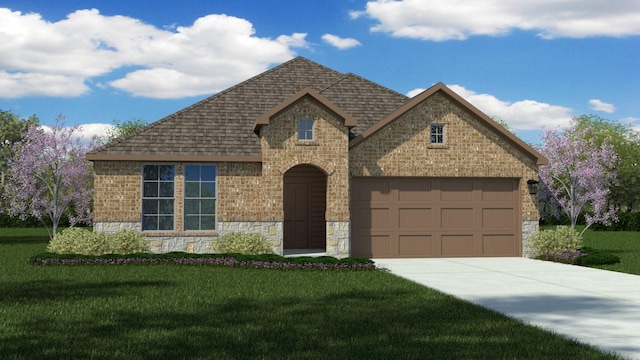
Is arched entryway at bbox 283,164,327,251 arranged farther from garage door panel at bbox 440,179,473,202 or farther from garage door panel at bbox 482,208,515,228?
garage door panel at bbox 482,208,515,228

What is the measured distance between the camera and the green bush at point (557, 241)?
2139 centimetres

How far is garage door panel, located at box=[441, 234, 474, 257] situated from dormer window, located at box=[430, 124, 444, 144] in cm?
308

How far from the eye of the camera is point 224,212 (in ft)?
69.6

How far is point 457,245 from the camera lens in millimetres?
22125

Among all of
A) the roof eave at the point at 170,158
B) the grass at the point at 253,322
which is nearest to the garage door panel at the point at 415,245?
the roof eave at the point at 170,158

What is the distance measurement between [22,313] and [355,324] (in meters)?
5.21

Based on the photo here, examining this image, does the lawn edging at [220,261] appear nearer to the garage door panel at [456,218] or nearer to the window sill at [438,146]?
the garage door panel at [456,218]

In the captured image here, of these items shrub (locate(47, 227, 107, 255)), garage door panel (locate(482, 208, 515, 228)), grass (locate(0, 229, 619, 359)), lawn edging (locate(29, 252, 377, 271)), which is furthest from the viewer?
garage door panel (locate(482, 208, 515, 228))

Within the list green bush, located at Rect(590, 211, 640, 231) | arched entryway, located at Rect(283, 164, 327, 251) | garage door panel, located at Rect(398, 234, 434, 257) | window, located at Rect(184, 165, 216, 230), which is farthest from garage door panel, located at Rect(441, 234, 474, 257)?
green bush, located at Rect(590, 211, 640, 231)

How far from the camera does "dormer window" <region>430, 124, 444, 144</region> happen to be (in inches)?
870

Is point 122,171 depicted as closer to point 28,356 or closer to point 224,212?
point 224,212

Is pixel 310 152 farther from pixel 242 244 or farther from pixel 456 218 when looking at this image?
pixel 456 218

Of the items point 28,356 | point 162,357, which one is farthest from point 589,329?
point 28,356

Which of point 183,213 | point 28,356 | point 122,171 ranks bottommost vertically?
point 28,356
